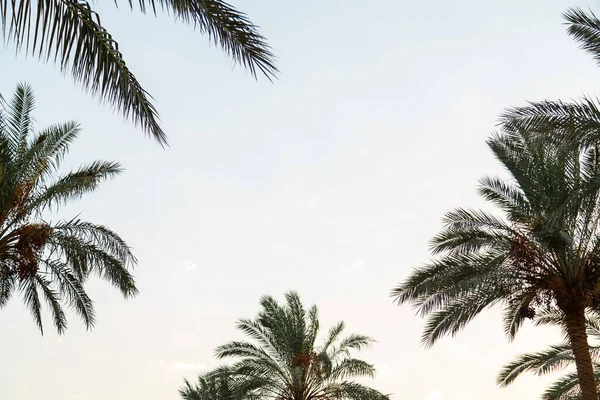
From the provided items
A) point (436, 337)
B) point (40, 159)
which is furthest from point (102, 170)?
point (436, 337)

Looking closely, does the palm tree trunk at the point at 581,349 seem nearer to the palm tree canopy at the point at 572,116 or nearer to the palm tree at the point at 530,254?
the palm tree at the point at 530,254

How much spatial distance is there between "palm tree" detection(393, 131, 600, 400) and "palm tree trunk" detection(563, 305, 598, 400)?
21mm

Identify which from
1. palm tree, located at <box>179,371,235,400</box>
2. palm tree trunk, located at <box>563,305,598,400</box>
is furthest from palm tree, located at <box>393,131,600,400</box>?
palm tree, located at <box>179,371,235,400</box>

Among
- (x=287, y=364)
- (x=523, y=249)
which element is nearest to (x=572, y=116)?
(x=523, y=249)

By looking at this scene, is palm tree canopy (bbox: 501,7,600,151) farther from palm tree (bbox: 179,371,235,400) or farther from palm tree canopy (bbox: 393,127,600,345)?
palm tree (bbox: 179,371,235,400)

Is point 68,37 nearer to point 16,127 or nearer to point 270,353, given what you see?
point 16,127

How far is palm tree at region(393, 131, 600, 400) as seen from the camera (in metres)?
14.8

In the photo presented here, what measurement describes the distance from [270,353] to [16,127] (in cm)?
1185

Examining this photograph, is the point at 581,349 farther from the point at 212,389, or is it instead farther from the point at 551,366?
the point at 212,389

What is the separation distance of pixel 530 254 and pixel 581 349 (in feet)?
8.12

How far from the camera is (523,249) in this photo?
1469cm

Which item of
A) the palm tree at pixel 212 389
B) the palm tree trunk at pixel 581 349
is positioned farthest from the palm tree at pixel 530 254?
the palm tree at pixel 212 389

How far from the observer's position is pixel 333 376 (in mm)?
23859

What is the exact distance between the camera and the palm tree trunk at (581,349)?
14.5 m
